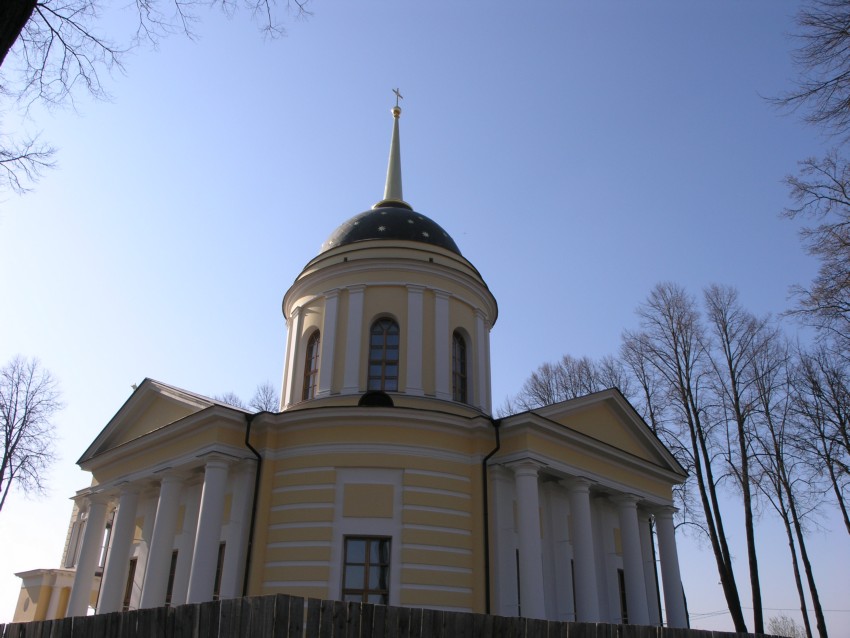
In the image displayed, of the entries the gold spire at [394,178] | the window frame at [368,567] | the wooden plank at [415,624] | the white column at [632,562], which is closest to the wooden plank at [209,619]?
the wooden plank at [415,624]

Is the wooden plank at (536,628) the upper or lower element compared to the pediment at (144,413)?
lower

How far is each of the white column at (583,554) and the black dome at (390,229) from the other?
7.49 m

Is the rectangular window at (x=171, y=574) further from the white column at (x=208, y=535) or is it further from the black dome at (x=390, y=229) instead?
the black dome at (x=390, y=229)

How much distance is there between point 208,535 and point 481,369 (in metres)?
8.16

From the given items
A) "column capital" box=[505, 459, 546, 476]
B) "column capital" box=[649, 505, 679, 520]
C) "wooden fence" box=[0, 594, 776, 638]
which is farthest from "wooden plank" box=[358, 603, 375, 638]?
"column capital" box=[649, 505, 679, 520]

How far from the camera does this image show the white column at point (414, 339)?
54.6 feet

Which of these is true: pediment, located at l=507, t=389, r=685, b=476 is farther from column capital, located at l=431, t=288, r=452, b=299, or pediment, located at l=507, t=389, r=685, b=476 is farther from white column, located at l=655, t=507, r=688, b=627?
column capital, located at l=431, t=288, r=452, b=299

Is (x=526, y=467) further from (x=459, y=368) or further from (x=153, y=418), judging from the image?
(x=153, y=418)

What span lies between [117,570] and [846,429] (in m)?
19.9

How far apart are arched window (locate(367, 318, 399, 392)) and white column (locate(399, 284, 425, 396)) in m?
0.39

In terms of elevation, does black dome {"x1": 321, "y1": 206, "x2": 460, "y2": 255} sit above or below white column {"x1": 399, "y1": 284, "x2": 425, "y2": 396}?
above

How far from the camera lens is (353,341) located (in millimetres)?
17141

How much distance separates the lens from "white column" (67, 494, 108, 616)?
1608 centimetres

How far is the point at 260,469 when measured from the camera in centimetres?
1451
